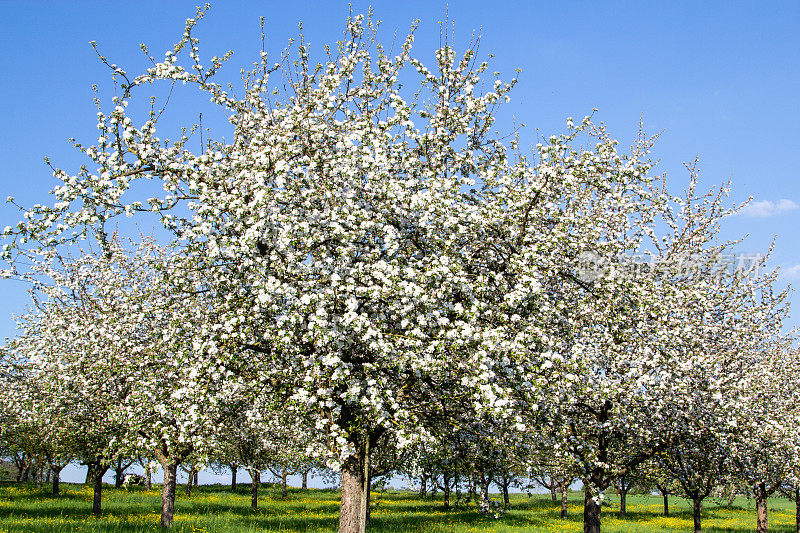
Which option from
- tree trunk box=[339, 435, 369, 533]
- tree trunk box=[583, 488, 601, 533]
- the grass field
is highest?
tree trunk box=[339, 435, 369, 533]

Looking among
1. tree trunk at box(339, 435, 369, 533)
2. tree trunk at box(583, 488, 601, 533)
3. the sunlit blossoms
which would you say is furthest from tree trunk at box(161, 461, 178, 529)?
tree trunk at box(583, 488, 601, 533)

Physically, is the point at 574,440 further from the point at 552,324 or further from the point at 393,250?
the point at 393,250

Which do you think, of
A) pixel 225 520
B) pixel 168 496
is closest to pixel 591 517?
pixel 168 496

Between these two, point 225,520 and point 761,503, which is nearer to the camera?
point 761,503

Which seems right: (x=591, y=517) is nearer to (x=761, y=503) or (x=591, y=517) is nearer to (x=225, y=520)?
(x=761, y=503)

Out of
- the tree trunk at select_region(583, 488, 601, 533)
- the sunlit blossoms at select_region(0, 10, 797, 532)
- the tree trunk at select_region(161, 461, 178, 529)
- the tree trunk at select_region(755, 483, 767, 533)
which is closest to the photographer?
the sunlit blossoms at select_region(0, 10, 797, 532)

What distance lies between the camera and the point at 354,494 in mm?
13898

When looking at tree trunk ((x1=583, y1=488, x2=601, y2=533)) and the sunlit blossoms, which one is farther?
tree trunk ((x1=583, y1=488, x2=601, y2=533))

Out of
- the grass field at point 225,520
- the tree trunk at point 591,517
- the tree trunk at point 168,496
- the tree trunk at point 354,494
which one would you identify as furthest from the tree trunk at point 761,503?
the tree trunk at point 168,496

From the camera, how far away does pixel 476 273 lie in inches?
542

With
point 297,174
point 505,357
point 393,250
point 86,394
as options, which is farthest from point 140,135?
point 86,394

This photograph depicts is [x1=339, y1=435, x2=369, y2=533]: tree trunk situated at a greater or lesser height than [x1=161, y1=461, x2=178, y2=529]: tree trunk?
greater

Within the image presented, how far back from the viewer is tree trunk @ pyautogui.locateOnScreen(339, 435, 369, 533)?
13781 mm

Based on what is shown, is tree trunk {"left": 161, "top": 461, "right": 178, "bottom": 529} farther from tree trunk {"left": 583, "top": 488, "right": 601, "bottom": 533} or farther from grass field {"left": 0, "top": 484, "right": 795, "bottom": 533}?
tree trunk {"left": 583, "top": 488, "right": 601, "bottom": 533}
